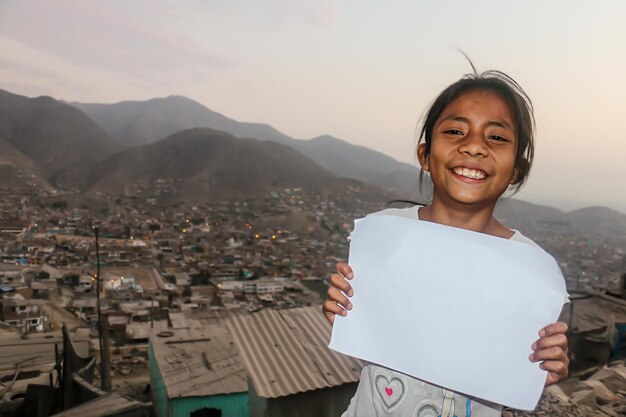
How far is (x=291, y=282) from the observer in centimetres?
2300

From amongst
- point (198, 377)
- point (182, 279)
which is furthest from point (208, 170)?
point (198, 377)

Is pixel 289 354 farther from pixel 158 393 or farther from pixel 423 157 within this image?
pixel 423 157

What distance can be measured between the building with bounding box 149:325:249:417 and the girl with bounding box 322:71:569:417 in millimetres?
3870

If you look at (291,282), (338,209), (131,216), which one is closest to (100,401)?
(291,282)

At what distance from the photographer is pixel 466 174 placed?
0.89 metres

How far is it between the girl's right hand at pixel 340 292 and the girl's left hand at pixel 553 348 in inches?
14.9

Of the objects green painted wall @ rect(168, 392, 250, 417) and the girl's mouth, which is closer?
the girl's mouth

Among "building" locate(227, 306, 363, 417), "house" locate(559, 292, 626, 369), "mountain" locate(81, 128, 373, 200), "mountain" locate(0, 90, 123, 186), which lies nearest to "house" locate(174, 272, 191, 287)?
"house" locate(559, 292, 626, 369)

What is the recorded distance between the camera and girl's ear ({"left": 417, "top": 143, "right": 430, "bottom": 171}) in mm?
1023

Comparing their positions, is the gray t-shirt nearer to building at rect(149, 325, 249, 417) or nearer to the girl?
the girl

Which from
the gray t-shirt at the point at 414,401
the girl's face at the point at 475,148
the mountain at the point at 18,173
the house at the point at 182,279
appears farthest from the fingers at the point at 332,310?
the mountain at the point at 18,173

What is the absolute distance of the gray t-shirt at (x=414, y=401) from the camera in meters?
0.89

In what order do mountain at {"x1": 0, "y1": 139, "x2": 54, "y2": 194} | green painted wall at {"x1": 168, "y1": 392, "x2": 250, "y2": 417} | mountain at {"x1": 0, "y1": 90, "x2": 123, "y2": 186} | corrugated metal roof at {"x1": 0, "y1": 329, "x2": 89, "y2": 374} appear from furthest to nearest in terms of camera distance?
mountain at {"x1": 0, "y1": 90, "x2": 123, "y2": 186}, mountain at {"x1": 0, "y1": 139, "x2": 54, "y2": 194}, corrugated metal roof at {"x1": 0, "y1": 329, "x2": 89, "y2": 374}, green painted wall at {"x1": 168, "y1": 392, "x2": 250, "y2": 417}

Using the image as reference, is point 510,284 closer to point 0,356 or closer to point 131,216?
point 0,356
